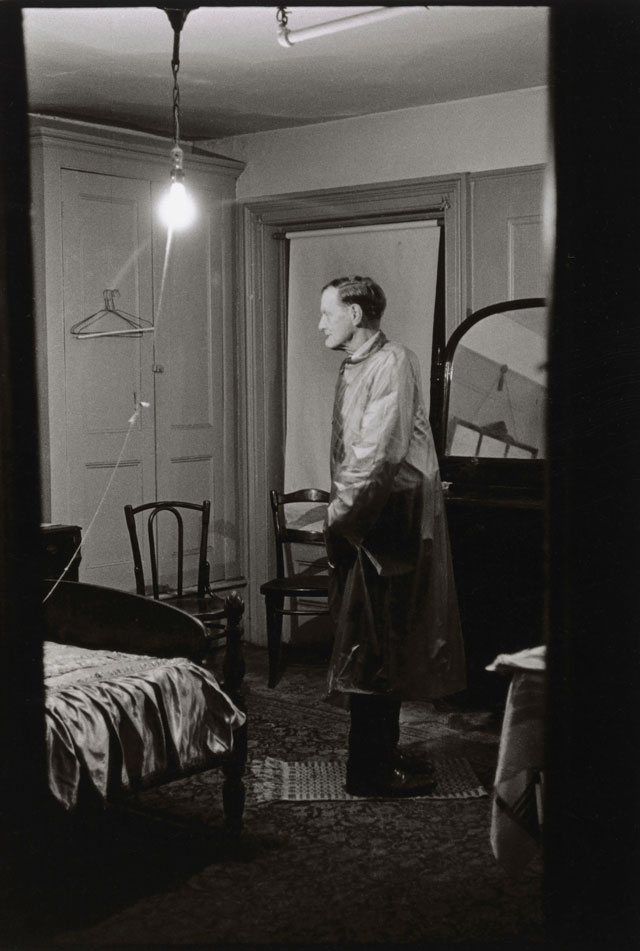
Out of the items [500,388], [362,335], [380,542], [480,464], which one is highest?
[362,335]

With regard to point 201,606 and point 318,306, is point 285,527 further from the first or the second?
point 318,306

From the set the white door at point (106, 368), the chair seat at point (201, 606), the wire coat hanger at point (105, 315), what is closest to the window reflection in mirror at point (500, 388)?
the chair seat at point (201, 606)

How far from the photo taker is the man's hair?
3.41m

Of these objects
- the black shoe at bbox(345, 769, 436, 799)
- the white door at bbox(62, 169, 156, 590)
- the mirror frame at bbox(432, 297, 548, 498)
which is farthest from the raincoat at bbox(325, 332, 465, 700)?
the white door at bbox(62, 169, 156, 590)

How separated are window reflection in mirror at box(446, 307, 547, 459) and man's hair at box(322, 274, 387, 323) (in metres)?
1.23

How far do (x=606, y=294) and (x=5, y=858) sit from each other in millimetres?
1460

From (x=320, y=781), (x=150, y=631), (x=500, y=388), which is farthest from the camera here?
(x=500, y=388)

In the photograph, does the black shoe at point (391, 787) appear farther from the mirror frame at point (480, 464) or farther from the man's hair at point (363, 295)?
the man's hair at point (363, 295)

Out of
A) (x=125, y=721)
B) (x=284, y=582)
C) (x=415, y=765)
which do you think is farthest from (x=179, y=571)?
(x=125, y=721)

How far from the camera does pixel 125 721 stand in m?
2.81

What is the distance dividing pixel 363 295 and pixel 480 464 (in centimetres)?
138

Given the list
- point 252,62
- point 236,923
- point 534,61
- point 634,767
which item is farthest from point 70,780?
point 534,61

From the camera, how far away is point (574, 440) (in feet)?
5.92

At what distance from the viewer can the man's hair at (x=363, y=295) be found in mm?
3408
